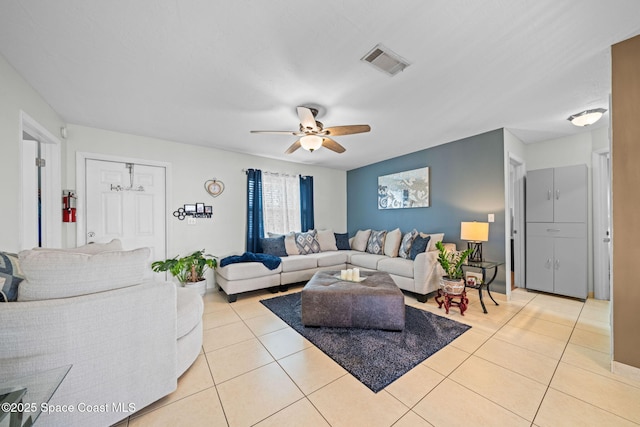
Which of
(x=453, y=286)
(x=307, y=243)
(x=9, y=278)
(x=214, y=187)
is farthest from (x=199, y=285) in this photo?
(x=453, y=286)

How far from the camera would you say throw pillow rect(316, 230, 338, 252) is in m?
4.70

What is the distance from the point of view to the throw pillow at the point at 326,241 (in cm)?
470

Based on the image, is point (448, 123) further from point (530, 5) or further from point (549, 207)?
point (549, 207)

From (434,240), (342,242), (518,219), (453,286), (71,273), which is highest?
(518,219)

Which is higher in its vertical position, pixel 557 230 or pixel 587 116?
pixel 587 116

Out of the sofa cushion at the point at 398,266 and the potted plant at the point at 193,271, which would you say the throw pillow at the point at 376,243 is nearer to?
the sofa cushion at the point at 398,266

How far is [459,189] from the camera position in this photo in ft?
12.1

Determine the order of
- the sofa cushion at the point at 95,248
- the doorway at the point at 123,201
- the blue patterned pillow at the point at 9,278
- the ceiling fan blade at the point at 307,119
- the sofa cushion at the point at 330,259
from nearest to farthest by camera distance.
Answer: the blue patterned pillow at the point at 9,278 → the sofa cushion at the point at 95,248 → the ceiling fan blade at the point at 307,119 → the doorway at the point at 123,201 → the sofa cushion at the point at 330,259

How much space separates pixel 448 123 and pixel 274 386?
3.36 metres

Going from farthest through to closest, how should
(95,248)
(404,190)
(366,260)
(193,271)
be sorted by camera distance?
1. (404,190)
2. (366,260)
3. (193,271)
4. (95,248)

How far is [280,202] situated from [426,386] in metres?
3.71

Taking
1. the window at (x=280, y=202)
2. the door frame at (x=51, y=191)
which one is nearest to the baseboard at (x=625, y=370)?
the window at (x=280, y=202)

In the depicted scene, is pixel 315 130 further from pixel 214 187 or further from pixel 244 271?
pixel 214 187

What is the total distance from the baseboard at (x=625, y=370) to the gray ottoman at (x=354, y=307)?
1.44m
